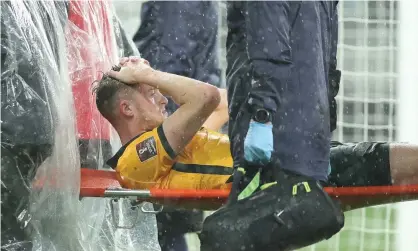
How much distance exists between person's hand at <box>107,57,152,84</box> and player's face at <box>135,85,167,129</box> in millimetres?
122

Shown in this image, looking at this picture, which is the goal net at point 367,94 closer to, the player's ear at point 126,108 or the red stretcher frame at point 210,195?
the player's ear at point 126,108

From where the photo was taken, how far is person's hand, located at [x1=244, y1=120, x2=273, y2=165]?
9.34 feet

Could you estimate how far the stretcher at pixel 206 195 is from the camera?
320 centimetres

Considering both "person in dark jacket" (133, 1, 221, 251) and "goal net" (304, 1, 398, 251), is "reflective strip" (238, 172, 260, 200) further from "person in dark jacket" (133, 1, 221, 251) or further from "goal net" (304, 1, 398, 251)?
"goal net" (304, 1, 398, 251)

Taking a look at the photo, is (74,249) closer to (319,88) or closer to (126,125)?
(126,125)

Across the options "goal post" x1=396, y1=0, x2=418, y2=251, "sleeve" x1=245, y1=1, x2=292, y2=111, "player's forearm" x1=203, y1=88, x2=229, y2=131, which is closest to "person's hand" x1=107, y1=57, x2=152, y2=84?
"player's forearm" x1=203, y1=88, x2=229, y2=131

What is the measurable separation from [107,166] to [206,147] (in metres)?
0.46

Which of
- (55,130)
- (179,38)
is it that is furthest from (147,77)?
(179,38)

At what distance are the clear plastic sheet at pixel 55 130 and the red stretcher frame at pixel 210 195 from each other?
0.13 metres

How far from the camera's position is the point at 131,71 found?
359 centimetres

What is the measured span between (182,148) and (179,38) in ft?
3.49

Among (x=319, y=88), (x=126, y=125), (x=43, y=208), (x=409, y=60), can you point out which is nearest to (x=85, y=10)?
(x=126, y=125)

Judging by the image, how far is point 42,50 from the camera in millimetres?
3270

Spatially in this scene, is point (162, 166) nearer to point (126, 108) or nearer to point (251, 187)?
point (126, 108)
